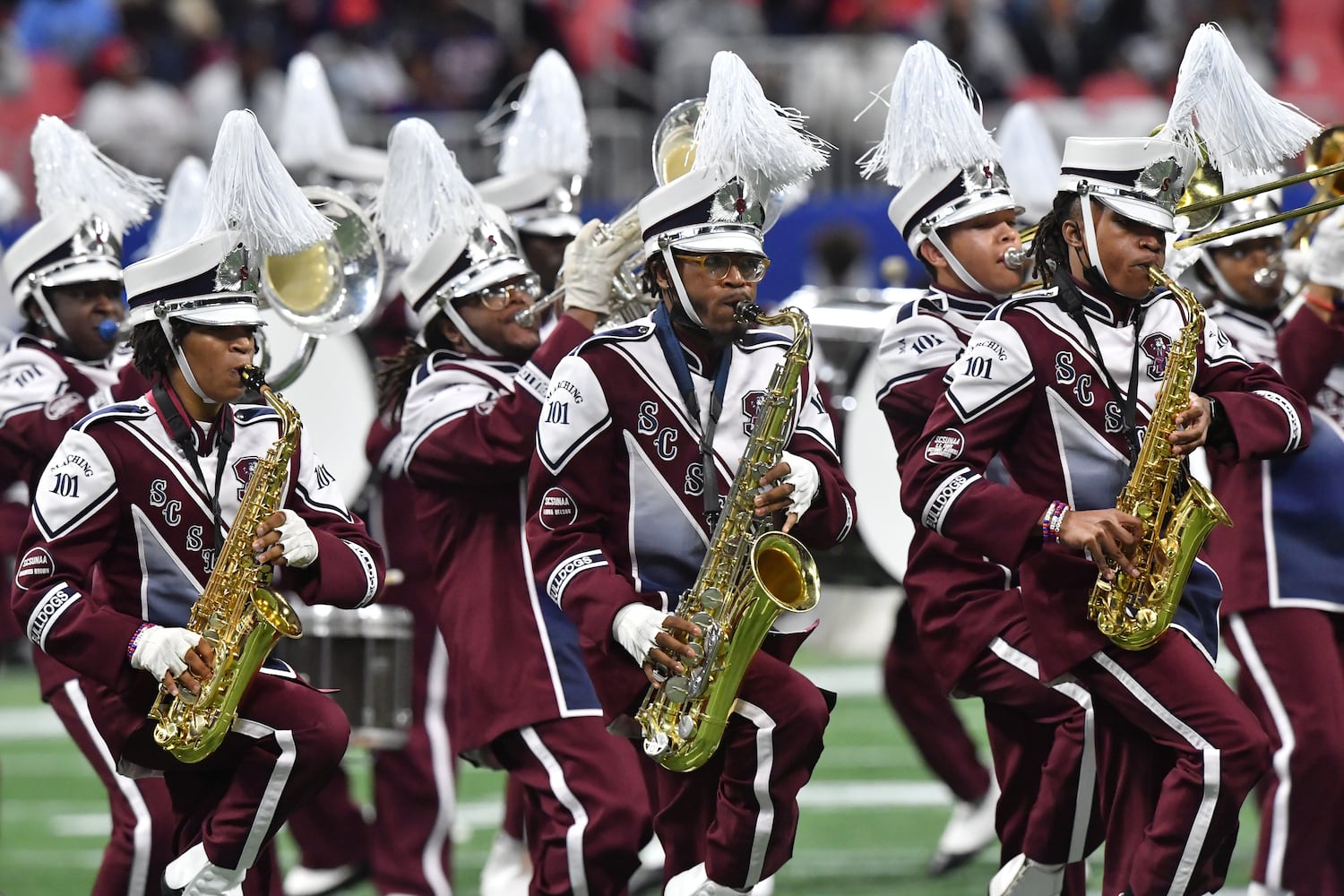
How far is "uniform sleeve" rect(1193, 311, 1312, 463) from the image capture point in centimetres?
491

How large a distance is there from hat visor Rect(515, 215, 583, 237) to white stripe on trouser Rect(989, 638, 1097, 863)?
2.16 m

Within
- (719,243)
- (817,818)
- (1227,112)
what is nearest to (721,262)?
(719,243)

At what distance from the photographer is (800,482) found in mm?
4875

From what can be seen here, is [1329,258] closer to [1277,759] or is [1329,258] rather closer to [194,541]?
[1277,759]

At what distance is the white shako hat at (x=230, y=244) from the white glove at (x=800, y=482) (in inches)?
47.8

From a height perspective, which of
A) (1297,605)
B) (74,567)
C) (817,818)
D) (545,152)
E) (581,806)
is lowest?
(817,818)

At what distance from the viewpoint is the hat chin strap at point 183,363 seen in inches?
201

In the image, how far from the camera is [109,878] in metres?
5.68

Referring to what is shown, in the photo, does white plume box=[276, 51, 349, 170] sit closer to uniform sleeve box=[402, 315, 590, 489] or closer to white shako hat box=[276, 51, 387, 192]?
white shako hat box=[276, 51, 387, 192]

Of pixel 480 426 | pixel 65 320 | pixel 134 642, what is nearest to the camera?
pixel 134 642

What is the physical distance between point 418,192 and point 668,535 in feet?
5.80

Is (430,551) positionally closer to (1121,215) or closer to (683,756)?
(683,756)

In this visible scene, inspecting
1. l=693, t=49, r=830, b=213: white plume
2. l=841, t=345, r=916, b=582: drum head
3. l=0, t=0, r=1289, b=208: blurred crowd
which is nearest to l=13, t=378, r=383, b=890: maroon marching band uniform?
l=693, t=49, r=830, b=213: white plume

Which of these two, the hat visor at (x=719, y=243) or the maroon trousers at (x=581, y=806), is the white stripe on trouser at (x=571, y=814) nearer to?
the maroon trousers at (x=581, y=806)
